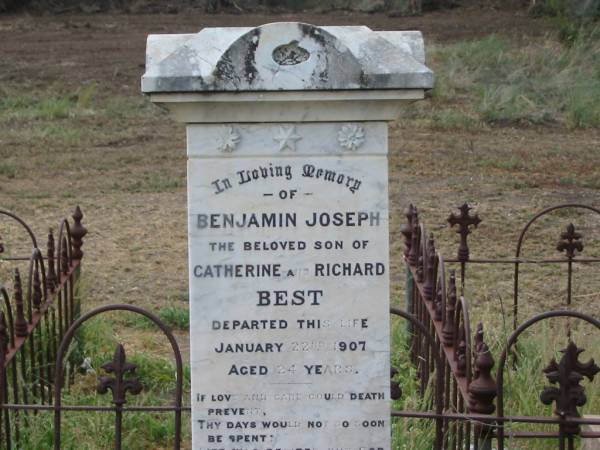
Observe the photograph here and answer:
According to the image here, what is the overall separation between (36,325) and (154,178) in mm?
5426

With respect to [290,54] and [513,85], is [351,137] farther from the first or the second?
[513,85]

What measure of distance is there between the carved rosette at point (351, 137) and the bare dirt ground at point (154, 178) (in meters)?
3.26

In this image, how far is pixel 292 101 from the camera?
10.6 ft

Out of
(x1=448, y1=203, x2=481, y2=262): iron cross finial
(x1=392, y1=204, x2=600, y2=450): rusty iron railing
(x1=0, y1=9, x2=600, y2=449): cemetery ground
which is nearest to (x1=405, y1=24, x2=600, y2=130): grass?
(x1=0, y1=9, x2=600, y2=449): cemetery ground

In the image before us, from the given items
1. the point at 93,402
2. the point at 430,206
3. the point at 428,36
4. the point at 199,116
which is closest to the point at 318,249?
the point at 199,116

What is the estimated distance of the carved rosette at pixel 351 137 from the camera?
326cm

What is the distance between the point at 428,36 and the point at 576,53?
4.68 m

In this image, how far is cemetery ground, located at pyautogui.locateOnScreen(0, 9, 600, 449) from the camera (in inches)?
211


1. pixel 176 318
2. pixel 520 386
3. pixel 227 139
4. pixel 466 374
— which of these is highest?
pixel 227 139

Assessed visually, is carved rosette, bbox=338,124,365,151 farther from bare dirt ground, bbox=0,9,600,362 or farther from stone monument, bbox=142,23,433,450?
bare dirt ground, bbox=0,9,600,362

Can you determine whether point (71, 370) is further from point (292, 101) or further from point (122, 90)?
point (122, 90)

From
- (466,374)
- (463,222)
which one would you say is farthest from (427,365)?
(463,222)

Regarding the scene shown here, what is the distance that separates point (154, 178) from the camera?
9.86 metres

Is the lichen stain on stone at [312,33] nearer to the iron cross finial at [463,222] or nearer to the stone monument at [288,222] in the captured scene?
the stone monument at [288,222]
